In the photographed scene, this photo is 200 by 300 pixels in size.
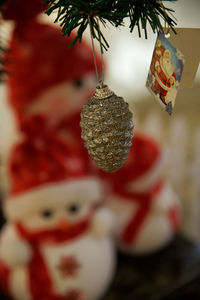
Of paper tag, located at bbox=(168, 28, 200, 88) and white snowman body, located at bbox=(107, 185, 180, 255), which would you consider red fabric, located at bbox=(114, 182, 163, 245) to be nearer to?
white snowman body, located at bbox=(107, 185, 180, 255)

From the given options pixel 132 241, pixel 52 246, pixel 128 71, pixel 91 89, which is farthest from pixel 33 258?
pixel 128 71

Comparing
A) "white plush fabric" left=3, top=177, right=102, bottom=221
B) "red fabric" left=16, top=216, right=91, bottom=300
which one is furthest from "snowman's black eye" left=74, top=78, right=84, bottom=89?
"red fabric" left=16, top=216, right=91, bottom=300

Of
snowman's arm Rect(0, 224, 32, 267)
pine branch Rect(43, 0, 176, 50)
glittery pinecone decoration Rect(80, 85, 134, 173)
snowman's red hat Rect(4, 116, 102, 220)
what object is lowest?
snowman's arm Rect(0, 224, 32, 267)

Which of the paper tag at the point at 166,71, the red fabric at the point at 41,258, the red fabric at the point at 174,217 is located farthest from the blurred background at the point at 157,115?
the paper tag at the point at 166,71

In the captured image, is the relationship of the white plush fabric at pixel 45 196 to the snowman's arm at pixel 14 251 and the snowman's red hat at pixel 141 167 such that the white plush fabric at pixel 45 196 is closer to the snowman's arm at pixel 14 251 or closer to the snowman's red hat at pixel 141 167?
the snowman's arm at pixel 14 251

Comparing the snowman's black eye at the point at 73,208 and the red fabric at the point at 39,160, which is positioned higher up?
the red fabric at the point at 39,160

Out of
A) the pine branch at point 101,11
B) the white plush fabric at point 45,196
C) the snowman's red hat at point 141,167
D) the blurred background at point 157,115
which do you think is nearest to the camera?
the pine branch at point 101,11

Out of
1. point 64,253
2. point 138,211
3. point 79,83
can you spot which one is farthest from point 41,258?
point 79,83

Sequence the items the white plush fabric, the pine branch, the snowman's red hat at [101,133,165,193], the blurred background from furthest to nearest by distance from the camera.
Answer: the blurred background < the snowman's red hat at [101,133,165,193] < the white plush fabric < the pine branch

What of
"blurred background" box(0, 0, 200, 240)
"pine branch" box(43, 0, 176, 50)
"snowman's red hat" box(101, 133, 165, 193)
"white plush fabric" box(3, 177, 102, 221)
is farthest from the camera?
"blurred background" box(0, 0, 200, 240)
